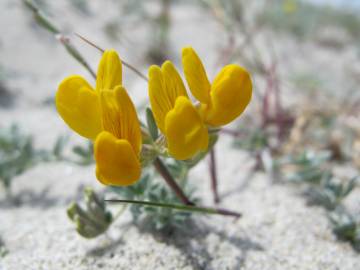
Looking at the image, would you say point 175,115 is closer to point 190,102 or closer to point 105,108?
point 190,102

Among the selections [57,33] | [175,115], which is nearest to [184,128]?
[175,115]

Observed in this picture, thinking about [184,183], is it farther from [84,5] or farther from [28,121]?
[84,5]

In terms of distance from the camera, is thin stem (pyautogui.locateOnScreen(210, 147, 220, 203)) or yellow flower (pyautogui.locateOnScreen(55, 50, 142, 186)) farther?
thin stem (pyautogui.locateOnScreen(210, 147, 220, 203))

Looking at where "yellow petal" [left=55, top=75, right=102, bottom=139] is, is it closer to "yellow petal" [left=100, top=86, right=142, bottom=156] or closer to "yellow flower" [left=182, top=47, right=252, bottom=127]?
"yellow petal" [left=100, top=86, right=142, bottom=156]

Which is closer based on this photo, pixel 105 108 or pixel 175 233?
pixel 105 108

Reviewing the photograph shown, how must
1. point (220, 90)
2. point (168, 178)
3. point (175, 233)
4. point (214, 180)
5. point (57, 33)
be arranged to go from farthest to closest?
point (214, 180) < point (57, 33) < point (175, 233) < point (168, 178) < point (220, 90)

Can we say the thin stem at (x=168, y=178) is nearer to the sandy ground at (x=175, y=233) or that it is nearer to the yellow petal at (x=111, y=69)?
the sandy ground at (x=175, y=233)

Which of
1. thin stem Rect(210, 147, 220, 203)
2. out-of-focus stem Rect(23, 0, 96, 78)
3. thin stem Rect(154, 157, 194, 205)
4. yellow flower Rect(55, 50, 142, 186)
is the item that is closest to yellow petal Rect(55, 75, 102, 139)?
yellow flower Rect(55, 50, 142, 186)

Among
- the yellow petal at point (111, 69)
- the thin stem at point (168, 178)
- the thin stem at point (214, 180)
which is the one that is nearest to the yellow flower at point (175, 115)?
the yellow petal at point (111, 69)
